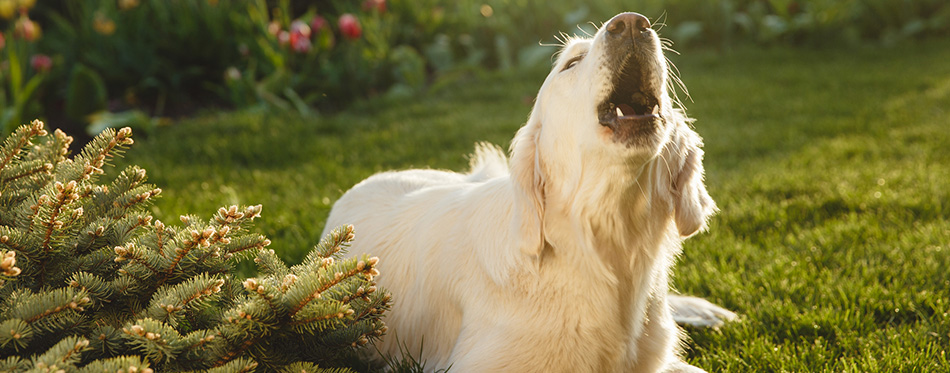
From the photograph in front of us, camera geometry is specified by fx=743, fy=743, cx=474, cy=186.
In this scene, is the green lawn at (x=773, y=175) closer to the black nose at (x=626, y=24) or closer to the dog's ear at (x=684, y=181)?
the dog's ear at (x=684, y=181)

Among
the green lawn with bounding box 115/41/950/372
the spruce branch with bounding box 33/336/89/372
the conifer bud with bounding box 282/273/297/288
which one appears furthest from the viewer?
the green lawn with bounding box 115/41/950/372

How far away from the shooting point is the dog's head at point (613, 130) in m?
2.12

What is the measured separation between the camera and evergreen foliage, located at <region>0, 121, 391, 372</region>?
1.88m

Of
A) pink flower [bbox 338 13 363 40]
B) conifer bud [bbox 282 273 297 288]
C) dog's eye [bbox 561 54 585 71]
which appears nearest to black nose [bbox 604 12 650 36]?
dog's eye [bbox 561 54 585 71]

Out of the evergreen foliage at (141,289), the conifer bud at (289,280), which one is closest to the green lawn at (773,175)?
the evergreen foliage at (141,289)

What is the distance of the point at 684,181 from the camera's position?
2.37m

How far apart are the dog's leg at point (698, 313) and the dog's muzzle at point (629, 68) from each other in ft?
3.79

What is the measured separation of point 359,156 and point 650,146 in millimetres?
4038

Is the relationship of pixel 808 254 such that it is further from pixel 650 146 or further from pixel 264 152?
pixel 264 152

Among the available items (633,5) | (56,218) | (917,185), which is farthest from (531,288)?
(633,5)

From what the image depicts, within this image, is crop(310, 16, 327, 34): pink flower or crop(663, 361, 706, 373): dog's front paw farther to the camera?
crop(310, 16, 327, 34): pink flower

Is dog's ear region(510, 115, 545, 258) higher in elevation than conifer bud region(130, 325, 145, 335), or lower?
lower

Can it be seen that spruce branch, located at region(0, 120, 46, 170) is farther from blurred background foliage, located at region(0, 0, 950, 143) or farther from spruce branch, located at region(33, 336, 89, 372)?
blurred background foliage, located at region(0, 0, 950, 143)

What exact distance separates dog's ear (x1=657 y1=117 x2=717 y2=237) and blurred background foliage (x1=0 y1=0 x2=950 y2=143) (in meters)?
3.56
